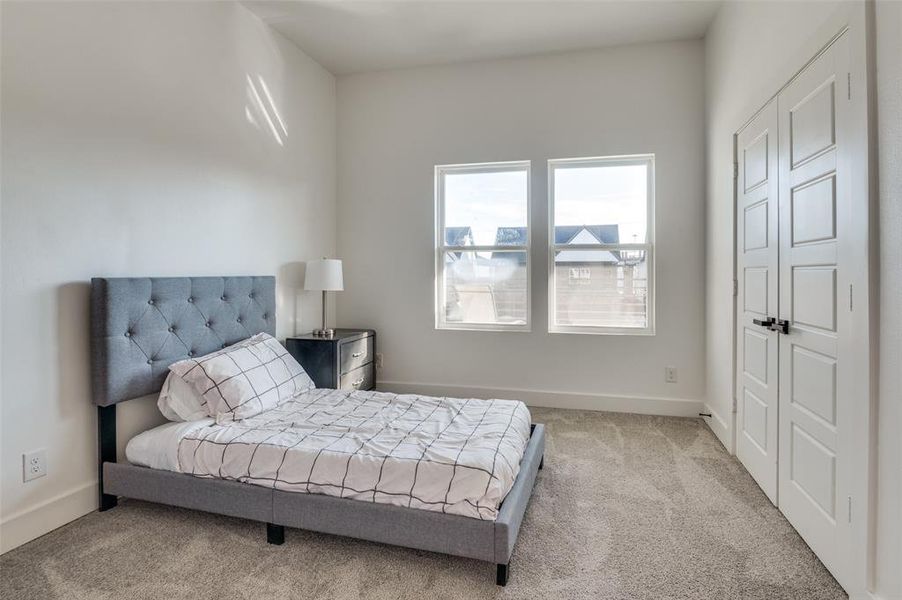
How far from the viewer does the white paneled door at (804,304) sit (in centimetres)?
163

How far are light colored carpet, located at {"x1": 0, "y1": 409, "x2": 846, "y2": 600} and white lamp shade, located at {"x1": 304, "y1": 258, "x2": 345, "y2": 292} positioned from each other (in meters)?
1.78

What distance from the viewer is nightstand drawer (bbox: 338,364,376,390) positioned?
353cm

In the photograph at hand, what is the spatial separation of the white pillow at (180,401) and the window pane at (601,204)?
285 cm

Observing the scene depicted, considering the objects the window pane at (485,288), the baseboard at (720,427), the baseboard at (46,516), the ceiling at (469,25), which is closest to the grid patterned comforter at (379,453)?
the baseboard at (46,516)

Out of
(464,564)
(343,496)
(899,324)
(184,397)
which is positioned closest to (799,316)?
(899,324)

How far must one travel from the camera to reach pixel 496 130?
3.93m

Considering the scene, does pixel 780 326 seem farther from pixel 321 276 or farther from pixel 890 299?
pixel 321 276

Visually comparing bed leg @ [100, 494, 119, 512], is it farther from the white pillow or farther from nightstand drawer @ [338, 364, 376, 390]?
nightstand drawer @ [338, 364, 376, 390]

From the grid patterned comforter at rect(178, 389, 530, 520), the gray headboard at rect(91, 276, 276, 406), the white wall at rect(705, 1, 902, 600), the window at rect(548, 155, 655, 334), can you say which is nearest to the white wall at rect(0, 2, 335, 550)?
the gray headboard at rect(91, 276, 276, 406)

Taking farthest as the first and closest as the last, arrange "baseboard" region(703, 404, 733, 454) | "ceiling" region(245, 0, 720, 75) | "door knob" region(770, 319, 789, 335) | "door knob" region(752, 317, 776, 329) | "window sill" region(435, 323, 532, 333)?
"window sill" region(435, 323, 532, 333) → "ceiling" region(245, 0, 720, 75) → "baseboard" region(703, 404, 733, 454) → "door knob" region(752, 317, 776, 329) → "door knob" region(770, 319, 789, 335)

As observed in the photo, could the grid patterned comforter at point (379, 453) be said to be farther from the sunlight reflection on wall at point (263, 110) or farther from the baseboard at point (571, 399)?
the sunlight reflection on wall at point (263, 110)

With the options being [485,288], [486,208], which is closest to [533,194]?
[486,208]

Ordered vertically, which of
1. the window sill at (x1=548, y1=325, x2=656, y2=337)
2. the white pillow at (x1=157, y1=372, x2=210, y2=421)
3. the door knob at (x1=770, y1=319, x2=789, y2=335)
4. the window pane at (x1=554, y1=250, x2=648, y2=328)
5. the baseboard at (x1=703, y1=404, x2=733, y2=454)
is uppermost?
the window pane at (x1=554, y1=250, x2=648, y2=328)

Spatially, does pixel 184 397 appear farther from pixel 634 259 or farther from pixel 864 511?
pixel 634 259
